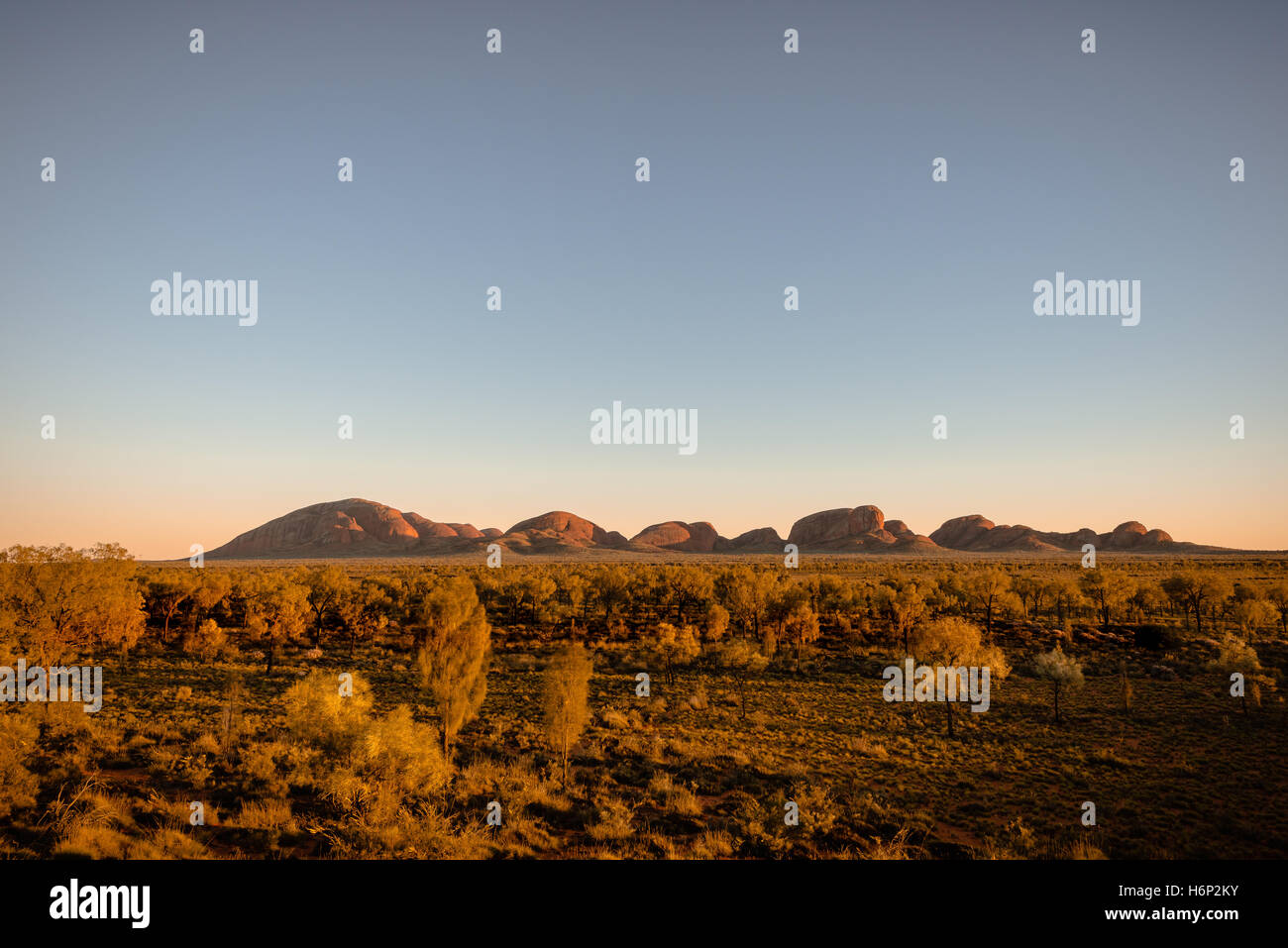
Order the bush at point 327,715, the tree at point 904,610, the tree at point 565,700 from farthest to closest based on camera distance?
the tree at point 904,610 → the tree at point 565,700 → the bush at point 327,715

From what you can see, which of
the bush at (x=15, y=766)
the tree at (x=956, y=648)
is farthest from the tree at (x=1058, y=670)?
the bush at (x=15, y=766)

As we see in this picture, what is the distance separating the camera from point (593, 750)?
2330 cm

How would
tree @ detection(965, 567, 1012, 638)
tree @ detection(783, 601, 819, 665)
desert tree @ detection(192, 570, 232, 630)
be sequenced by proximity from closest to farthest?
desert tree @ detection(192, 570, 232, 630) < tree @ detection(783, 601, 819, 665) < tree @ detection(965, 567, 1012, 638)

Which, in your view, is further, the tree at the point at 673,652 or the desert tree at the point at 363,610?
the desert tree at the point at 363,610

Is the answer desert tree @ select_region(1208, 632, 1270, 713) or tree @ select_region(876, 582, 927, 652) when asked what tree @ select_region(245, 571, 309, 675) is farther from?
desert tree @ select_region(1208, 632, 1270, 713)

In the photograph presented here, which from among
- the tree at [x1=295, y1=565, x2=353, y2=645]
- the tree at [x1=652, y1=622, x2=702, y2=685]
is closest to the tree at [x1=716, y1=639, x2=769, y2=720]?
the tree at [x1=652, y1=622, x2=702, y2=685]

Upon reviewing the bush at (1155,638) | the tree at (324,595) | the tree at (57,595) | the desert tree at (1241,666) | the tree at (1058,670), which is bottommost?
the bush at (1155,638)

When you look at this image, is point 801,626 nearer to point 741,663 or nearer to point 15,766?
point 741,663

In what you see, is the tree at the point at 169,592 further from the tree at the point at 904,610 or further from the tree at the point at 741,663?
the tree at the point at 904,610

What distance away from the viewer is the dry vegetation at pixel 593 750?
50.2ft

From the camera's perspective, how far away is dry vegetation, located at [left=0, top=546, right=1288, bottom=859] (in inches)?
602

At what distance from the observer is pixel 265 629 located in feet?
144
